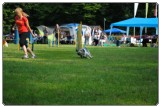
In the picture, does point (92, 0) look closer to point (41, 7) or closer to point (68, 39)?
point (68, 39)

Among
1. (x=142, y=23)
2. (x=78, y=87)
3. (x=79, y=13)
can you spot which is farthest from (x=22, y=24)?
(x=79, y=13)

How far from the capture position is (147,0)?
6.88 metres

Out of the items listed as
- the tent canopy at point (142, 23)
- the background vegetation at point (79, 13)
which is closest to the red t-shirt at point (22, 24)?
the tent canopy at point (142, 23)

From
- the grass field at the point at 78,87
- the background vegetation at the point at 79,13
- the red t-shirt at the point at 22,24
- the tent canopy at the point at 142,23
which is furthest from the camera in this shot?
the background vegetation at the point at 79,13

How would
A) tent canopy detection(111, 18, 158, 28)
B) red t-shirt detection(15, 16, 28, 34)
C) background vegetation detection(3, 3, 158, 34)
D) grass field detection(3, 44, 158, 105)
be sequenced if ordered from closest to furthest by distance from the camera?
1. grass field detection(3, 44, 158, 105)
2. red t-shirt detection(15, 16, 28, 34)
3. tent canopy detection(111, 18, 158, 28)
4. background vegetation detection(3, 3, 158, 34)

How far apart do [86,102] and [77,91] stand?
67 centimetres

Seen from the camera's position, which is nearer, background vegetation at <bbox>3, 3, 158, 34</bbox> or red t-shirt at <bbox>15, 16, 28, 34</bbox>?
red t-shirt at <bbox>15, 16, 28, 34</bbox>

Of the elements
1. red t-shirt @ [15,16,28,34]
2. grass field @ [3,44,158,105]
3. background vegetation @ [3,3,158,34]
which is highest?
background vegetation @ [3,3,158,34]

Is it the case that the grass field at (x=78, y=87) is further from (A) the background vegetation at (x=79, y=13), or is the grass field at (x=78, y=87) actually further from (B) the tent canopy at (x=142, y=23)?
(A) the background vegetation at (x=79, y=13)

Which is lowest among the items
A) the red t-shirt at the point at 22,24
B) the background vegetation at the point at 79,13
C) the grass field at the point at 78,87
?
the grass field at the point at 78,87

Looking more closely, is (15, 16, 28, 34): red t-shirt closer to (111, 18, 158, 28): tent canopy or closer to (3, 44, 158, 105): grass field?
(3, 44, 158, 105): grass field

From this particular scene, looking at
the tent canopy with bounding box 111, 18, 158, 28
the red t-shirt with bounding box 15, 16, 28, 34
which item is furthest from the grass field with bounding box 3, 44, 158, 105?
the tent canopy with bounding box 111, 18, 158, 28

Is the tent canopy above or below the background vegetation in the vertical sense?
below

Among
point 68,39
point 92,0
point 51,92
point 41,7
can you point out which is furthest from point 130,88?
point 41,7
